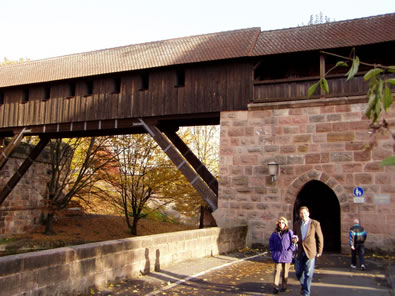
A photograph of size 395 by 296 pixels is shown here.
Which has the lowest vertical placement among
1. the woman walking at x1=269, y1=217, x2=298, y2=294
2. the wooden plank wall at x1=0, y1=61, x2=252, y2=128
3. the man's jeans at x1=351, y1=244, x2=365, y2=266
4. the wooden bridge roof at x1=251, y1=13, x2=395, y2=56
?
the man's jeans at x1=351, y1=244, x2=365, y2=266

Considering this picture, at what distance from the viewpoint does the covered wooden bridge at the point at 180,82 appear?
12383 mm

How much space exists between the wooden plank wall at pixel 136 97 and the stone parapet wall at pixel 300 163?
0.88 m

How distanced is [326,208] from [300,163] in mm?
4072

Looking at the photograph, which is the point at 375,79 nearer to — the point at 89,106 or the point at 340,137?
the point at 340,137

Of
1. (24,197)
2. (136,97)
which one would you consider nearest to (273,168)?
(136,97)

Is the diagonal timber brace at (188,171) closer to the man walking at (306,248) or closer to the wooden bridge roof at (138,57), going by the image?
the wooden bridge roof at (138,57)

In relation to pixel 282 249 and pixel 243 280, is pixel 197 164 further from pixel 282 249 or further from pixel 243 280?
pixel 282 249

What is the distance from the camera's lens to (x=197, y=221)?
93.7 ft

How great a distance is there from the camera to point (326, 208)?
594 inches

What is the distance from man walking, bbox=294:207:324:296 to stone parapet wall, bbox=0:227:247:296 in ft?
9.07

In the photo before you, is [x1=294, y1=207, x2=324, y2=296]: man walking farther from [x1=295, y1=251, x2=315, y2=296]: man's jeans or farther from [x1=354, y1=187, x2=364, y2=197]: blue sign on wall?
[x1=354, y1=187, x2=364, y2=197]: blue sign on wall

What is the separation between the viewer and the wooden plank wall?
43.8ft

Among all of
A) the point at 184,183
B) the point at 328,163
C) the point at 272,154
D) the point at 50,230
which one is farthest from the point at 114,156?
the point at 328,163

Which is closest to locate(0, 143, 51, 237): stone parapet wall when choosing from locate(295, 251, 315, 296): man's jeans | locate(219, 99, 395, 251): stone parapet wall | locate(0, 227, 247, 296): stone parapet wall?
locate(219, 99, 395, 251): stone parapet wall
